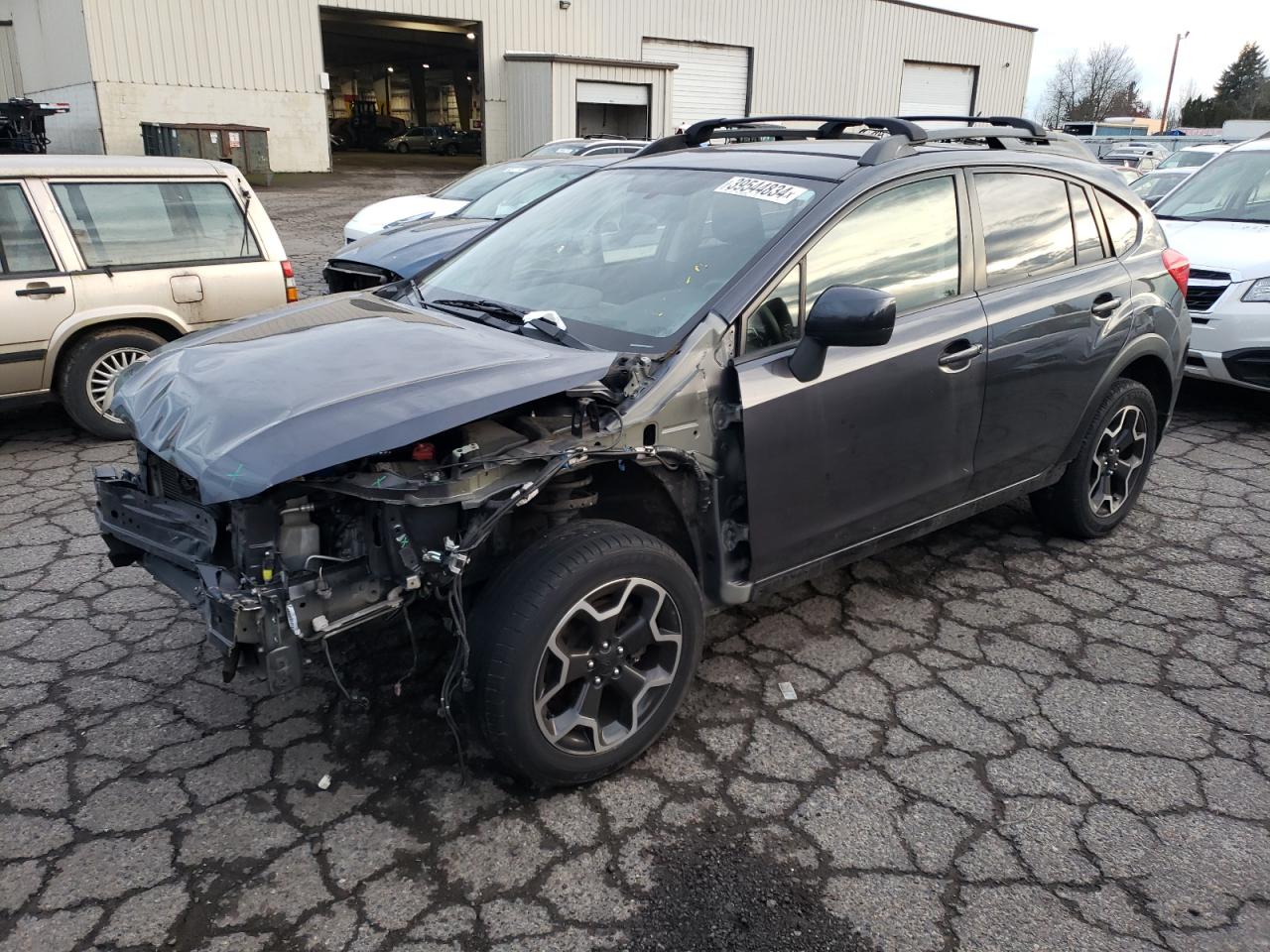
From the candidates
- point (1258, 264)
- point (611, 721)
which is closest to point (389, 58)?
point (1258, 264)

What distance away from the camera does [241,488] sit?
2295mm

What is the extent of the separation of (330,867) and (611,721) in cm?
87

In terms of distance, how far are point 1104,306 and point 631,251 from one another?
2.10m

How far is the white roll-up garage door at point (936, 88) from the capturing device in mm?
32656

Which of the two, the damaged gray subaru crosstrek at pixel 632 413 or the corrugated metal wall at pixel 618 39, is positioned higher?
the corrugated metal wall at pixel 618 39

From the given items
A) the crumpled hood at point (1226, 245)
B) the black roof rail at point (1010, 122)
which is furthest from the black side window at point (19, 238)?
the crumpled hood at point (1226, 245)

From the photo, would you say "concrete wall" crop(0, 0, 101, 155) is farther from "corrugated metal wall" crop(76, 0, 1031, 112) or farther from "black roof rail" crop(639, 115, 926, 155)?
"black roof rail" crop(639, 115, 926, 155)

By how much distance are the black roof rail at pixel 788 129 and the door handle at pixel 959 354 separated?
0.81m

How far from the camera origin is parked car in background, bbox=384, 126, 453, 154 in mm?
35312

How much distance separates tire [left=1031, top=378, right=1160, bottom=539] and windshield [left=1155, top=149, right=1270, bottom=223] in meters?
→ 3.73

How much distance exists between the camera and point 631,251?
345cm

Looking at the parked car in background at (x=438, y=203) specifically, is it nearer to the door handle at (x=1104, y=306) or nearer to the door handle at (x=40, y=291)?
the door handle at (x=40, y=291)

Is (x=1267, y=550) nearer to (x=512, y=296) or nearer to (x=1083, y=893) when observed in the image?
(x=1083, y=893)

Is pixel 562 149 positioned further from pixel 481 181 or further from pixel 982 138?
pixel 982 138
